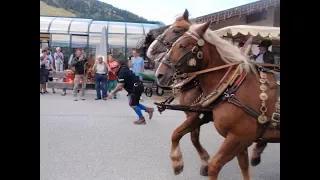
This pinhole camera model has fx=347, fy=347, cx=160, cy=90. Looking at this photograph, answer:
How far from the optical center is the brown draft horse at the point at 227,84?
261 cm

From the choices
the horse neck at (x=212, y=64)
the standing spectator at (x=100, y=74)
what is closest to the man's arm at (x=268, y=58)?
the horse neck at (x=212, y=64)

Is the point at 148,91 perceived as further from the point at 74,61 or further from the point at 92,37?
the point at 74,61

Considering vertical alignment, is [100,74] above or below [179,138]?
above

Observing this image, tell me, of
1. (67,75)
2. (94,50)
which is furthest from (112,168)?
(67,75)

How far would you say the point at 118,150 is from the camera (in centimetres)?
446

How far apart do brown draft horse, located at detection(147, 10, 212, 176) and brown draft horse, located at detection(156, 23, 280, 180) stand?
20 centimetres

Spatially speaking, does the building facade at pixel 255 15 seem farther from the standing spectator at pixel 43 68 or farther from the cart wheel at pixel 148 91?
the cart wheel at pixel 148 91

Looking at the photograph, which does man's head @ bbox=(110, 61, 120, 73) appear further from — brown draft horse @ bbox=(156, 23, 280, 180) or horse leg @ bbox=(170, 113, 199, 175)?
brown draft horse @ bbox=(156, 23, 280, 180)

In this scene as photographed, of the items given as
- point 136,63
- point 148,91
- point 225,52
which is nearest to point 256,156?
point 225,52

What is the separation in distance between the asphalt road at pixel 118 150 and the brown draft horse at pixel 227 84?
3.50ft

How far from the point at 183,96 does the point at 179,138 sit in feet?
1.60
